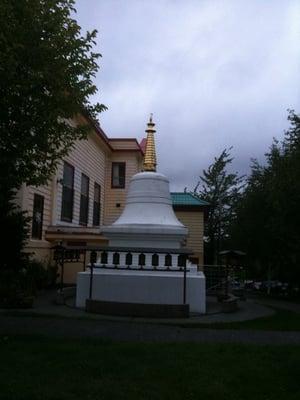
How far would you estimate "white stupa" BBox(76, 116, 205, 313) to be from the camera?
573 inches

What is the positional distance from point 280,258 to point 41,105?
25433mm

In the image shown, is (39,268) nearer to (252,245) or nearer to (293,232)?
(293,232)

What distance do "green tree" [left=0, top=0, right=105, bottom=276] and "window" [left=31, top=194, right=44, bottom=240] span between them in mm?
13412

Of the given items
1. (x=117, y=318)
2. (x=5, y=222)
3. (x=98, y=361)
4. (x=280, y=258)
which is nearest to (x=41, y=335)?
(x=98, y=361)

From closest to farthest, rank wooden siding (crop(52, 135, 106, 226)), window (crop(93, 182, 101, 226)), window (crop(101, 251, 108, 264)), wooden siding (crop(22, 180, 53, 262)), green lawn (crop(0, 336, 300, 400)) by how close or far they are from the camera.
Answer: green lawn (crop(0, 336, 300, 400)) → window (crop(101, 251, 108, 264)) → wooden siding (crop(22, 180, 53, 262)) → wooden siding (crop(52, 135, 106, 226)) → window (crop(93, 182, 101, 226))

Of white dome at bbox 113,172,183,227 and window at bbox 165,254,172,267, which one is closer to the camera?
window at bbox 165,254,172,267

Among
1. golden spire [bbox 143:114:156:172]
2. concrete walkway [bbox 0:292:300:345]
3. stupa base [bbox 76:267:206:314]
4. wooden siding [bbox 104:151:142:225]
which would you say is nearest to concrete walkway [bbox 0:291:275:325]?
concrete walkway [bbox 0:292:300:345]

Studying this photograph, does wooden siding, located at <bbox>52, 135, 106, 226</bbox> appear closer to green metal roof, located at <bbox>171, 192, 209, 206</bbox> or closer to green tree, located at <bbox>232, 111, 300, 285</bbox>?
green metal roof, located at <bbox>171, 192, 209, 206</bbox>

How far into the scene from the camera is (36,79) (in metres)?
9.22

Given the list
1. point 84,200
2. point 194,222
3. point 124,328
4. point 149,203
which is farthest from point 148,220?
point 194,222

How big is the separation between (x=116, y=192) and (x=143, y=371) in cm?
3126

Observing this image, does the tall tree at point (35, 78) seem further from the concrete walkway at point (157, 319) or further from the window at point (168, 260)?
the window at point (168, 260)

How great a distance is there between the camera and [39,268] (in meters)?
21.8

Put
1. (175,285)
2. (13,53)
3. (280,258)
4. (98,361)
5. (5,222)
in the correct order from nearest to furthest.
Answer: (98,361) → (13,53) → (175,285) → (5,222) → (280,258)
